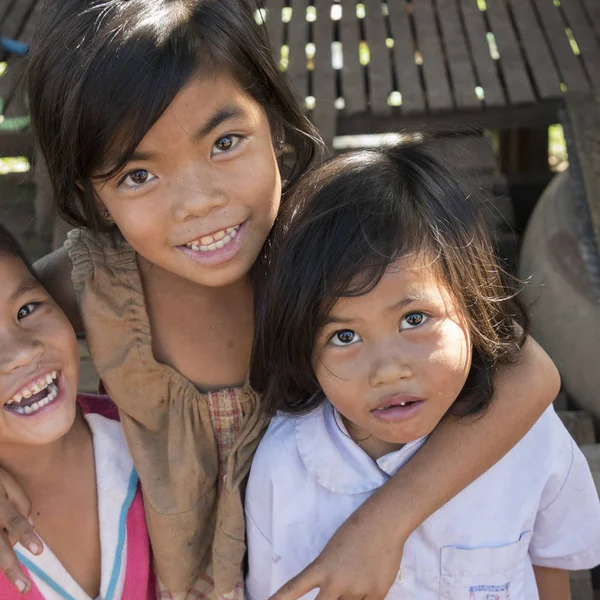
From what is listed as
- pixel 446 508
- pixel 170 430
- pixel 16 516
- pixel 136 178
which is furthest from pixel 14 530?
pixel 446 508

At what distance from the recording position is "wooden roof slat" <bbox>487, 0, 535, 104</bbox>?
274 centimetres

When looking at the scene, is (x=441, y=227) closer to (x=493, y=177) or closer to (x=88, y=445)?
(x=88, y=445)

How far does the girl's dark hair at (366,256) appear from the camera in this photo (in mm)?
1438

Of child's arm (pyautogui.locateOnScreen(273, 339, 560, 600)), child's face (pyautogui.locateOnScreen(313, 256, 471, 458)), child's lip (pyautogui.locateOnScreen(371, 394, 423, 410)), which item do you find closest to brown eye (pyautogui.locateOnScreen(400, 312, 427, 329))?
child's face (pyautogui.locateOnScreen(313, 256, 471, 458))

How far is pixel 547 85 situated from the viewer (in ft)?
9.09

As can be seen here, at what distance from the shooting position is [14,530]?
1.59m

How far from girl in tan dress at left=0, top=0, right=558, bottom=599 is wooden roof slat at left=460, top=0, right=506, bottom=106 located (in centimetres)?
105

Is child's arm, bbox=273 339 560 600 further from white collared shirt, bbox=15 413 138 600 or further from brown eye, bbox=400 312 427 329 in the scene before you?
white collared shirt, bbox=15 413 138 600

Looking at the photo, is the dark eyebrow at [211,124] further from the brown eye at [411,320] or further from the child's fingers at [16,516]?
the child's fingers at [16,516]

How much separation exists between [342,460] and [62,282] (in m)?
0.74

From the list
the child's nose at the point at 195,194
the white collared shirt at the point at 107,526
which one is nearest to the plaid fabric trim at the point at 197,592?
the white collared shirt at the point at 107,526

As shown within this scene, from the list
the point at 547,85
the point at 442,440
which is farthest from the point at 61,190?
the point at 547,85

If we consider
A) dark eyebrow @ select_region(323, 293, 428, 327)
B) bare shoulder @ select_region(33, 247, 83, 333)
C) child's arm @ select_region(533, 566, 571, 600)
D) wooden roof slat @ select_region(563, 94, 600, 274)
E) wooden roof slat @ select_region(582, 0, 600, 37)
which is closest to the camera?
dark eyebrow @ select_region(323, 293, 428, 327)

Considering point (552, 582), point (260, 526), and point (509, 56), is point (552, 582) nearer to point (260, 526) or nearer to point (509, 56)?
point (260, 526)
